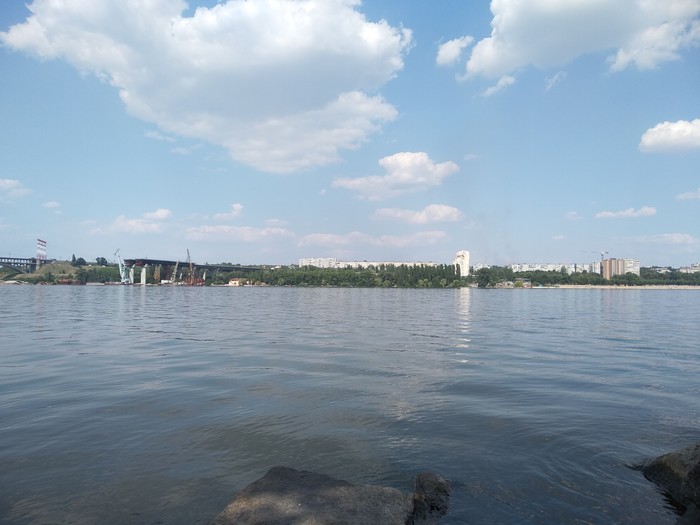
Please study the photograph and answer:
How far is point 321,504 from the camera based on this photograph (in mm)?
6336

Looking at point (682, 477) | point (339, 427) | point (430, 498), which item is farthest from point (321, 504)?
point (682, 477)

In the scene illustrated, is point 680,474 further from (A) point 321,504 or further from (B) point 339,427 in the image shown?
(B) point 339,427

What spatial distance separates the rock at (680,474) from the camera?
7234mm

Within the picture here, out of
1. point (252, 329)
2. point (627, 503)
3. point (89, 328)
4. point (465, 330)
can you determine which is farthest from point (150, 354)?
point (465, 330)

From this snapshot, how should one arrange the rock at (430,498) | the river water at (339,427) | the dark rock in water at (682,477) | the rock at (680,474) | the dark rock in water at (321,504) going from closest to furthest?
the dark rock in water at (321,504), the rock at (430,498), the dark rock in water at (682,477), the rock at (680,474), the river water at (339,427)

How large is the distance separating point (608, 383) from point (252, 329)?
2647 centimetres

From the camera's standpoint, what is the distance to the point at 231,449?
10062 millimetres

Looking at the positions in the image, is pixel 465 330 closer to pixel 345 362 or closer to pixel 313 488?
pixel 345 362

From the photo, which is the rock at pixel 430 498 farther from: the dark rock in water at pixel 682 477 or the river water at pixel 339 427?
the dark rock in water at pixel 682 477

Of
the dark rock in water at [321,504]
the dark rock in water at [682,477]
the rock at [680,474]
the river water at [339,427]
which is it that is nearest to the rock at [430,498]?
the dark rock in water at [321,504]

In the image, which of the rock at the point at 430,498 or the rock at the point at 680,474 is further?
the rock at the point at 680,474

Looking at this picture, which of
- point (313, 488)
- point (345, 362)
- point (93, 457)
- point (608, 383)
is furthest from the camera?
point (345, 362)

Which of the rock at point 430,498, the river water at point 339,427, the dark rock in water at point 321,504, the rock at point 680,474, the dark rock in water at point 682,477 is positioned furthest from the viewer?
the river water at point 339,427

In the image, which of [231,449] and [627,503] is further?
[231,449]
